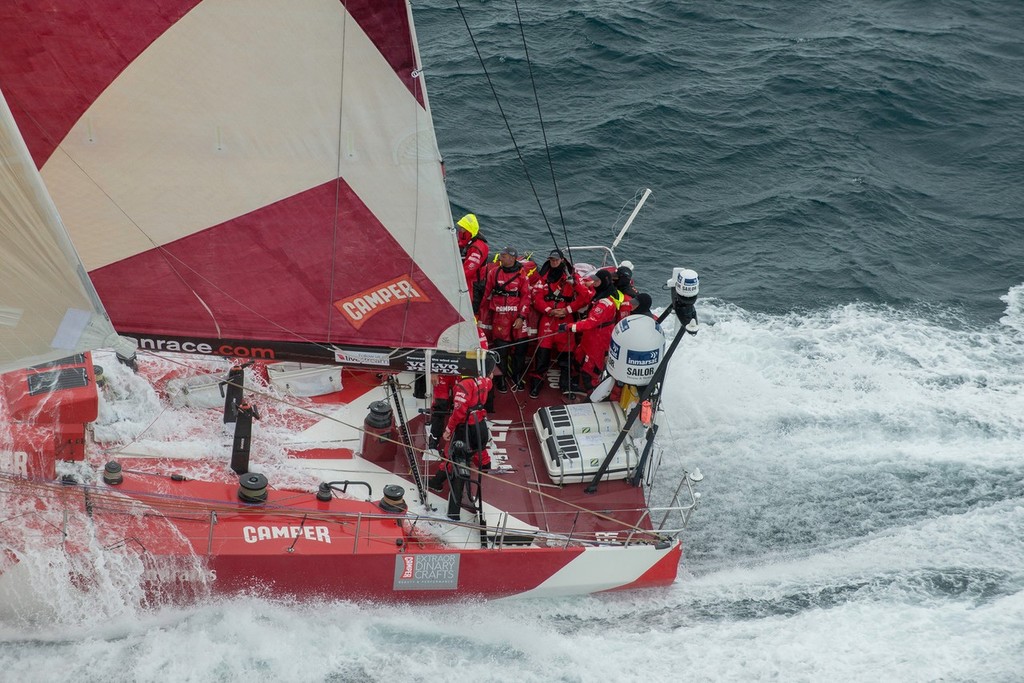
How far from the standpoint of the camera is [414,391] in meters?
10.6

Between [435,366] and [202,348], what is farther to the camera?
[435,366]

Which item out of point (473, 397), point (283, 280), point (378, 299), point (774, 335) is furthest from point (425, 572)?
point (774, 335)

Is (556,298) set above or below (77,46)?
below

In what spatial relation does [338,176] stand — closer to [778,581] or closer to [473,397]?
[473,397]

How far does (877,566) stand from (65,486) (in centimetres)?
662

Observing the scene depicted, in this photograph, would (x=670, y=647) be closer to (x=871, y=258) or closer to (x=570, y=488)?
(x=570, y=488)

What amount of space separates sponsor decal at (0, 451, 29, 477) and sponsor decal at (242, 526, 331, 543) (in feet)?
5.43

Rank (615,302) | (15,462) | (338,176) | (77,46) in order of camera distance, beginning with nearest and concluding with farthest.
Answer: (77,46) < (338,176) < (15,462) < (615,302)

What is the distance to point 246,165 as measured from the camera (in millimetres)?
7258

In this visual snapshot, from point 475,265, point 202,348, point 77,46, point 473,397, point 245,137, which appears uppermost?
point 77,46

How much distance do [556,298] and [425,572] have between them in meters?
2.91

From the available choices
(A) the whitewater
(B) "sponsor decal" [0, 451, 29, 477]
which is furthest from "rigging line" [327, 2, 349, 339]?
(B) "sponsor decal" [0, 451, 29, 477]

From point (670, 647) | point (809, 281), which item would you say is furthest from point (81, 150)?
point (809, 281)

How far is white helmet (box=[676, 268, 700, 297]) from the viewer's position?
28.9 ft
